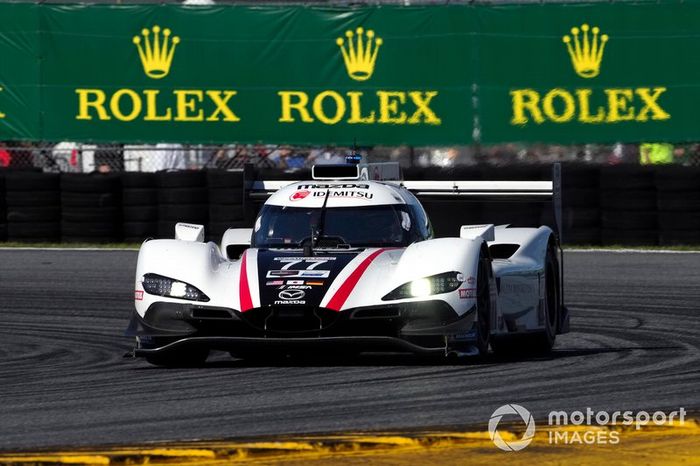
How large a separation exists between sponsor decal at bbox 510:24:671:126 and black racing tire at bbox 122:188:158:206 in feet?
15.8

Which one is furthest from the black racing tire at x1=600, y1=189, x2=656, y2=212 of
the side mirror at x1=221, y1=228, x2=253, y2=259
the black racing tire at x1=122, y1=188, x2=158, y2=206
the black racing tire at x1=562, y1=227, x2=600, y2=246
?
the side mirror at x1=221, y1=228, x2=253, y2=259

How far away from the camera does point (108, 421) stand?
7.32 meters

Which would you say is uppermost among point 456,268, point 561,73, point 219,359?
point 561,73

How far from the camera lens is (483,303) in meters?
9.75

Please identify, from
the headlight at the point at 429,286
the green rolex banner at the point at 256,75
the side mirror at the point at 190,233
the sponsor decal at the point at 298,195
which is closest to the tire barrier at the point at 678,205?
the green rolex banner at the point at 256,75

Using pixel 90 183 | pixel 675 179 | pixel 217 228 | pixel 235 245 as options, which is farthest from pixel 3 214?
pixel 235 245

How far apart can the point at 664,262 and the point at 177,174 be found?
20.7 feet

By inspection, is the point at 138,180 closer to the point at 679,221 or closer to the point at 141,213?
the point at 141,213

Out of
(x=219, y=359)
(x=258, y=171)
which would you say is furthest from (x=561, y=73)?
(x=219, y=359)

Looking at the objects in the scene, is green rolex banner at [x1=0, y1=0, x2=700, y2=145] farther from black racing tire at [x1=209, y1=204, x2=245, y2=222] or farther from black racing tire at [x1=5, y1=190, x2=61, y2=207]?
black racing tire at [x1=209, y1=204, x2=245, y2=222]

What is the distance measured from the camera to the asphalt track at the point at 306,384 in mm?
7191

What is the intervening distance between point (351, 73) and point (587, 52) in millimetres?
3176

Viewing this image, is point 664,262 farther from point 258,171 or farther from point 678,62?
point 258,171

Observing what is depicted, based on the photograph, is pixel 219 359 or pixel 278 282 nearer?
pixel 278 282
